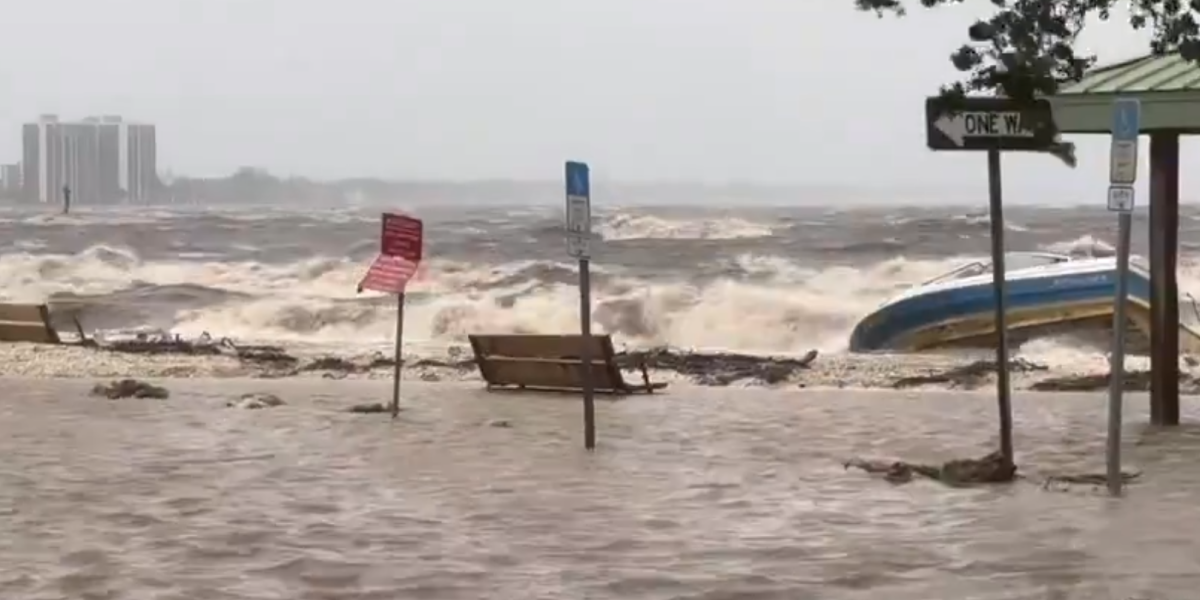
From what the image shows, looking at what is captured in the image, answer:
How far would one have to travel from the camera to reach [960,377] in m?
22.6

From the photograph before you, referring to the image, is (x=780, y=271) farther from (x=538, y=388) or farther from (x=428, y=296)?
(x=538, y=388)

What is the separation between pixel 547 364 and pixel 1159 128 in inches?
322

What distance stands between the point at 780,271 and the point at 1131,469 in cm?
3494

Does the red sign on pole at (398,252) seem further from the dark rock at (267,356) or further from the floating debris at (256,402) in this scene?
the dark rock at (267,356)

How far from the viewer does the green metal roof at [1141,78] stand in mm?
13414

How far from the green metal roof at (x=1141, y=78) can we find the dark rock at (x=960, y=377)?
784 centimetres

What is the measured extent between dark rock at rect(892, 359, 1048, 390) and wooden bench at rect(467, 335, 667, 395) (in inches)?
126

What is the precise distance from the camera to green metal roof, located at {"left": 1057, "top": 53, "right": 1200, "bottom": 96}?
13414 mm

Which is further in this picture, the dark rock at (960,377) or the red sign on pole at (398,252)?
the dark rock at (960,377)

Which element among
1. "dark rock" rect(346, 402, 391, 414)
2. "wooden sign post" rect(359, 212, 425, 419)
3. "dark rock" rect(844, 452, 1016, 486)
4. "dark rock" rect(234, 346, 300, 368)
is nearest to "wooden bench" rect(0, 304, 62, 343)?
"dark rock" rect(234, 346, 300, 368)

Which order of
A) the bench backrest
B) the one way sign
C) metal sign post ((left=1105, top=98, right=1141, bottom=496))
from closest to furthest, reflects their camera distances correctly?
1. metal sign post ((left=1105, top=98, right=1141, bottom=496))
2. the one way sign
3. the bench backrest

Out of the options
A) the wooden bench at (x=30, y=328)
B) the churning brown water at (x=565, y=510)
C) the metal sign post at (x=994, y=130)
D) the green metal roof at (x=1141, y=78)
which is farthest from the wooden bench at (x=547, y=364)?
the wooden bench at (x=30, y=328)

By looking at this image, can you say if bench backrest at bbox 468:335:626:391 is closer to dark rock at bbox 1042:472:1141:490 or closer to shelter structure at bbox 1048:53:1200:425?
shelter structure at bbox 1048:53:1200:425

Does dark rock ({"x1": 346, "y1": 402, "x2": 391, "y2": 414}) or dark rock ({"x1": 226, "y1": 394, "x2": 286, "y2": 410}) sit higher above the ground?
dark rock ({"x1": 346, "y1": 402, "x2": 391, "y2": 414})
